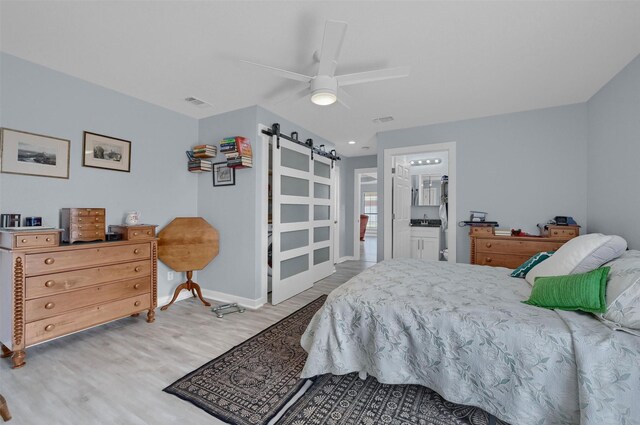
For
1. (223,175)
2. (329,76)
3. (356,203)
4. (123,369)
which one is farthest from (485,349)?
(356,203)

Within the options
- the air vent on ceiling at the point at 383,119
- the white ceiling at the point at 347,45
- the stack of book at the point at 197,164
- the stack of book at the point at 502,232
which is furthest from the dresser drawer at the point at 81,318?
the stack of book at the point at 502,232

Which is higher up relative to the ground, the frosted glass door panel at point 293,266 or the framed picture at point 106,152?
the framed picture at point 106,152

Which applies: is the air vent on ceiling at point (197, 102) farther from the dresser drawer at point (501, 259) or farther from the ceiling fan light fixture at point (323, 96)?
the dresser drawer at point (501, 259)

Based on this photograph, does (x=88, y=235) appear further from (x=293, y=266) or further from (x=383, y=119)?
(x=383, y=119)

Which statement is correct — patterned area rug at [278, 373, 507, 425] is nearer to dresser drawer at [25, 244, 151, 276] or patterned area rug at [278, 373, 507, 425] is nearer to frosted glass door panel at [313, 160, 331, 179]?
dresser drawer at [25, 244, 151, 276]

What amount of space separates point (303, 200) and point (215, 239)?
4.31ft

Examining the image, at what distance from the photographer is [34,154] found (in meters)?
2.33

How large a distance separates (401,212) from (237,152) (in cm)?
282

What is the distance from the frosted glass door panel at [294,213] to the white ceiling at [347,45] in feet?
4.52

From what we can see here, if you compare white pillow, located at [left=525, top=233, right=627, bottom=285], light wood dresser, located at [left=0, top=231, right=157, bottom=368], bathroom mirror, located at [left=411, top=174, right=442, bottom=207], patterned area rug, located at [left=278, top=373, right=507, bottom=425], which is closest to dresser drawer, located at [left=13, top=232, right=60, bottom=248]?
light wood dresser, located at [left=0, top=231, right=157, bottom=368]

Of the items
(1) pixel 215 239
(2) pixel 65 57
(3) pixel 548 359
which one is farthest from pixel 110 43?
(3) pixel 548 359

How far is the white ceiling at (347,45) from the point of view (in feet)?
5.48

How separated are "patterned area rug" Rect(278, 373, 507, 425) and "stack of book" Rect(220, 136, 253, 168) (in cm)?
239

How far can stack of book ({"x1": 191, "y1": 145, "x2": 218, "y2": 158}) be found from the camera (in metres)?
3.41
